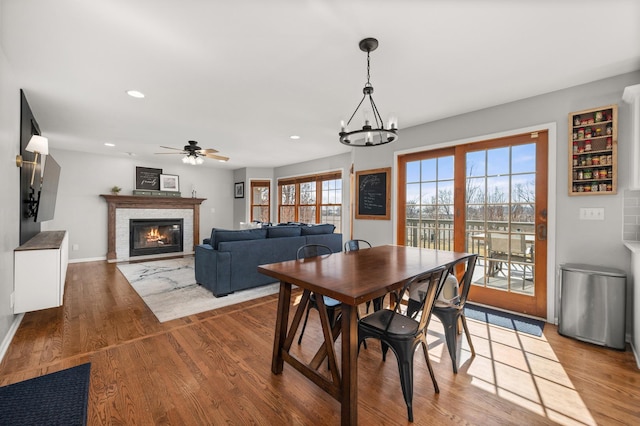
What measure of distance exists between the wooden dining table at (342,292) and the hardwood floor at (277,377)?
6.6 inches

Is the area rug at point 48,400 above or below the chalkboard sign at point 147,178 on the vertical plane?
below

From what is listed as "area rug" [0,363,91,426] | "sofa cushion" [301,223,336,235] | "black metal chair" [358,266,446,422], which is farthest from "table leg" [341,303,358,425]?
"sofa cushion" [301,223,336,235]

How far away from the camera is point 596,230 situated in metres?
2.60

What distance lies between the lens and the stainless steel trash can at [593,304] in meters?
2.31

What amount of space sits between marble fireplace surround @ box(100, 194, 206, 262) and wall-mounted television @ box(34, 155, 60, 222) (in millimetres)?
2832

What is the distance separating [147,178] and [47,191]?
3.85 metres

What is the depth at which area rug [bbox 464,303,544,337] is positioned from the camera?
8.92ft

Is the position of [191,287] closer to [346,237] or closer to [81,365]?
[81,365]

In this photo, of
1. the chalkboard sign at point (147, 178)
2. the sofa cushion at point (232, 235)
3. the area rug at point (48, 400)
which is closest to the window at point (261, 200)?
the chalkboard sign at point (147, 178)

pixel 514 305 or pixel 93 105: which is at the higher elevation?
pixel 93 105

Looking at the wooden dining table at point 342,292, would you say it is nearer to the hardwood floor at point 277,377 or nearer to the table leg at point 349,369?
the table leg at point 349,369

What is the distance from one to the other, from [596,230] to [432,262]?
1815 millimetres

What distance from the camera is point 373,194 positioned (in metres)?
4.40

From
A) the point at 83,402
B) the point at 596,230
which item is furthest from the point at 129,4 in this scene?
the point at 596,230
